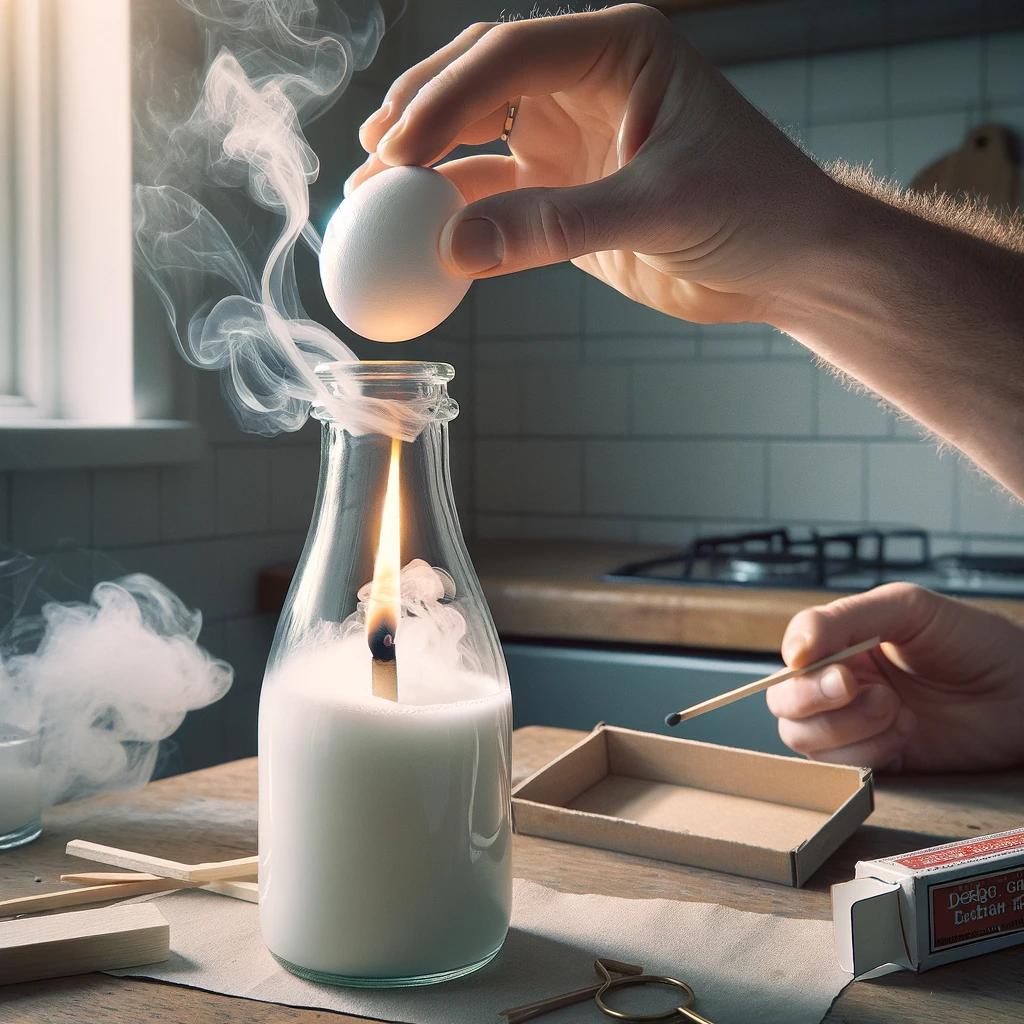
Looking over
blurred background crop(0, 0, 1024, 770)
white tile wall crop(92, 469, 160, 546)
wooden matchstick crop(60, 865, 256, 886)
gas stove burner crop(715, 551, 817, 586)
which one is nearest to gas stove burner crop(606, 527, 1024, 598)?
gas stove burner crop(715, 551, 817, 586)

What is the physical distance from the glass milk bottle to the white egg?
93 millimetres

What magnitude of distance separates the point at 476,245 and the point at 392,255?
5 centimetres

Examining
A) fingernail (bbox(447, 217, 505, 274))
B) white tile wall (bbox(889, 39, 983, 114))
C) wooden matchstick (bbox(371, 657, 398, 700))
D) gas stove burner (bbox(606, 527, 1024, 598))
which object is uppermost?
white tile wall (bbox(889, 39, 983, 114))

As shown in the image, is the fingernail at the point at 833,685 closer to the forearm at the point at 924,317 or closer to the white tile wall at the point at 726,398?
the forearm at the point at 924,317

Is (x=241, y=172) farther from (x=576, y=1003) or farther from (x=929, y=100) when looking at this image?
(x=576, y=1003)

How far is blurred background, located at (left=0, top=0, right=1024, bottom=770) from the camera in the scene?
1.63 meters

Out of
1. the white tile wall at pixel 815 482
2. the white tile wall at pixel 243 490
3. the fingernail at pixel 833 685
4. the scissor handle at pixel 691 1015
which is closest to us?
the scissor handle at pixel 691 1015

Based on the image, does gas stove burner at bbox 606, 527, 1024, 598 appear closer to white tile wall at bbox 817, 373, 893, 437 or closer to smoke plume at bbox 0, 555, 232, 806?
white tile wall at bbox 817, 373, 893, 437

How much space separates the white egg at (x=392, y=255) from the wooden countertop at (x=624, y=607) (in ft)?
3.29

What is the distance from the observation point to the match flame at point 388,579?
52 cm

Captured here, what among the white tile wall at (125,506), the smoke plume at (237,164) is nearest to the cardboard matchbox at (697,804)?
the smoke plume at (237,164)

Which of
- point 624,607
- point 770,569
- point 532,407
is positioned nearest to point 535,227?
point 624,607

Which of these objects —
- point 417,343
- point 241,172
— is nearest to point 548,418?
point 417,343

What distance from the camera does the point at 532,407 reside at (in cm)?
246
